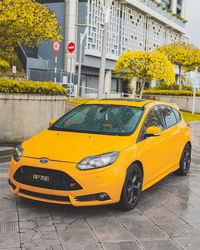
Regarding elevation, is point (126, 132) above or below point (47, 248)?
above

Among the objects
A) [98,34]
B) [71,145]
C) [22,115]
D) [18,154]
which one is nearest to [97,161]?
[71,145]

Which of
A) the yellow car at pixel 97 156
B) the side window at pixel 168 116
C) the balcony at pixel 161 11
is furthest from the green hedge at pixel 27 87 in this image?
the balcony at pixel 161 11

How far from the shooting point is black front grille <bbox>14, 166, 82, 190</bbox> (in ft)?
14.1

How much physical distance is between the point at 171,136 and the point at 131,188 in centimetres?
173

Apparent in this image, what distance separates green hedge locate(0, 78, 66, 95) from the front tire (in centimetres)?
509

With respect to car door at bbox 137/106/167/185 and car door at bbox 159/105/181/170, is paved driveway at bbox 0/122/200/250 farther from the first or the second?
car door at bbox 159/105/181/170

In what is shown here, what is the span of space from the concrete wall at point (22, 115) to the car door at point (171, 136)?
13.7 feet

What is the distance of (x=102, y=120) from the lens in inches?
219

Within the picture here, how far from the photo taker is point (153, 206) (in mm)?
5098

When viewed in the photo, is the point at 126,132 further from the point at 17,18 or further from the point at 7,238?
the point at 17,18

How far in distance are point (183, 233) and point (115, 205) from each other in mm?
998

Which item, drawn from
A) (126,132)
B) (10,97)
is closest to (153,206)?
(126,132)

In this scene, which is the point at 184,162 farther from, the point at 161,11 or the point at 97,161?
the point at 161,11

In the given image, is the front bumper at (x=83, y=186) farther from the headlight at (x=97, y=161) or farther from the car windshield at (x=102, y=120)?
the car windshield at (x=102, y=120)
